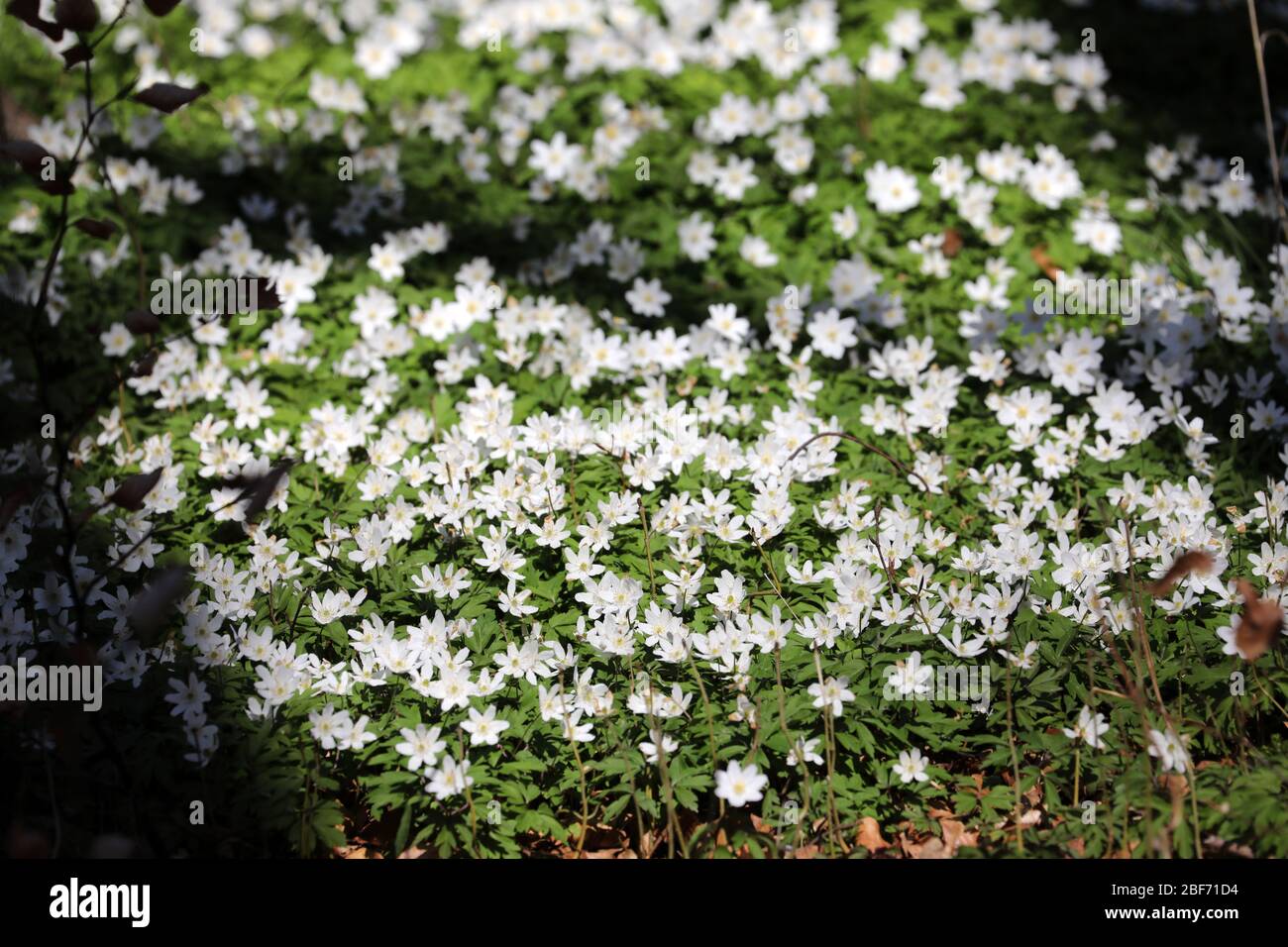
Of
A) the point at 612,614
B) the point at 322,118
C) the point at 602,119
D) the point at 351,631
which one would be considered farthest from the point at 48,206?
the point at 612,614

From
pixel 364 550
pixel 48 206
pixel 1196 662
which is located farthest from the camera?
pixel 48 206

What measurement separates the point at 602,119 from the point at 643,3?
1056 millimetres

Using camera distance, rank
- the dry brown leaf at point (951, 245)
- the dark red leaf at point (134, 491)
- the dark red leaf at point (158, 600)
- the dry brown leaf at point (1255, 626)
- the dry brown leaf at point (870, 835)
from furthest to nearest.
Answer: the dry brown leaf at point (951, 245) < the dry brown leaf at point (870, 835) < the dark red leaf at point (134, 491) < the dark red leaf at point (158, 600) < the dry brown leaf at point (1255, 626)

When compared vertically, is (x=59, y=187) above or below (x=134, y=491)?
above

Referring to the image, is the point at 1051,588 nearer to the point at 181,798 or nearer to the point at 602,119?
the point at 181,798

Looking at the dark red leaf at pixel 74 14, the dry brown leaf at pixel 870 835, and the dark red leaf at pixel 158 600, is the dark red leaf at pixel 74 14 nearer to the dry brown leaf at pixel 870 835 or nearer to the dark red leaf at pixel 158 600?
the dark red leaf at pixel 158 600

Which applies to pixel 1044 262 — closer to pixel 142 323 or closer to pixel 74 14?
pixel 142 323

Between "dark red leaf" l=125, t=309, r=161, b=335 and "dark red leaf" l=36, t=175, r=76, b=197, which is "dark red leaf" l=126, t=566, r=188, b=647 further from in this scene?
"dark red leaf" l=36, t=175, r=76, b=197

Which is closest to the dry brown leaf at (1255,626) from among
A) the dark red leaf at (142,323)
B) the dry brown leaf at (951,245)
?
the dark red leaf at (142,323)

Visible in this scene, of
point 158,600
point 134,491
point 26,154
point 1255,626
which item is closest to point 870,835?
point 1255,626

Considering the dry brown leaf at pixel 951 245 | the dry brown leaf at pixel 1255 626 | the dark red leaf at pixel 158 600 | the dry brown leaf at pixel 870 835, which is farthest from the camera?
the dry brown leaf at pixel 951 245

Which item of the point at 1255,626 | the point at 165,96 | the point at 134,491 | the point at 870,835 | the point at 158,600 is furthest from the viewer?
the point at 870,835

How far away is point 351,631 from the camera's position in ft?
9.74

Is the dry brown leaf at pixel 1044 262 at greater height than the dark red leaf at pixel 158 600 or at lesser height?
greater
